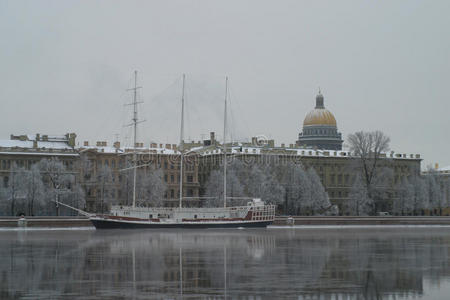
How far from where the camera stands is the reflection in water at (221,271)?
31.5 m

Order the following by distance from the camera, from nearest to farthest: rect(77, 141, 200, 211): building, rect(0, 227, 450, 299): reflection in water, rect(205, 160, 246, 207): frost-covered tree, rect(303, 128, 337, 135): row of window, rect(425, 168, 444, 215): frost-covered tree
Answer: rect(0, 227, 450, 299): reflection in water, rect(205, 160, 246, 207): frost-covered tree, rect(77, 141, 200, 211): building, rect(425, 168, 444, 215): frost-covered tree, rect(303, 128, 337, 135): row of window

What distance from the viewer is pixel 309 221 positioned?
10150 centimetres

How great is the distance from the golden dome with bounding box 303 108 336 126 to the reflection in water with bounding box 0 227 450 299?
132281 mm

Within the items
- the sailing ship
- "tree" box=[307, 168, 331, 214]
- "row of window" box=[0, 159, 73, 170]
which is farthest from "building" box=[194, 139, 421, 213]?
the sailing ship

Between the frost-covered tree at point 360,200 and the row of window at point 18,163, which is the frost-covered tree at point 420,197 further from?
the row of window at point 18,163

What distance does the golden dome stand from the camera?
7441 inches

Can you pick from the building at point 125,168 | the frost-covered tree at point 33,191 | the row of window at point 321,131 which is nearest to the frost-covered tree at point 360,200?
the building at point 125,168

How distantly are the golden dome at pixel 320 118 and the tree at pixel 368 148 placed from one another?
6805 cm

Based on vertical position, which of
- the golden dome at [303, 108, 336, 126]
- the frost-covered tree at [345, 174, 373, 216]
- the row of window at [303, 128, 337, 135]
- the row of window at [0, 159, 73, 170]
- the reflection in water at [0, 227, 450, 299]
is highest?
the golden dome at [303, 108, 336, 126]

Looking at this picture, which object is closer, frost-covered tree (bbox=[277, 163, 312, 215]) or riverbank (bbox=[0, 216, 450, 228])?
riverbank (bbox=[0, 216, 450, 228])

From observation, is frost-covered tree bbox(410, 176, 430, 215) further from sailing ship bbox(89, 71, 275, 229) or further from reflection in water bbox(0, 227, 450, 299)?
reflection in water bbox(0, 227, 450, 299)

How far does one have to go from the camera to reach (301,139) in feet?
624

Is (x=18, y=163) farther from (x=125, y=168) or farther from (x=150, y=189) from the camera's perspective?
(x=150, y=189)

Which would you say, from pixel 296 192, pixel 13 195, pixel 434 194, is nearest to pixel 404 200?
pixel 434 194
